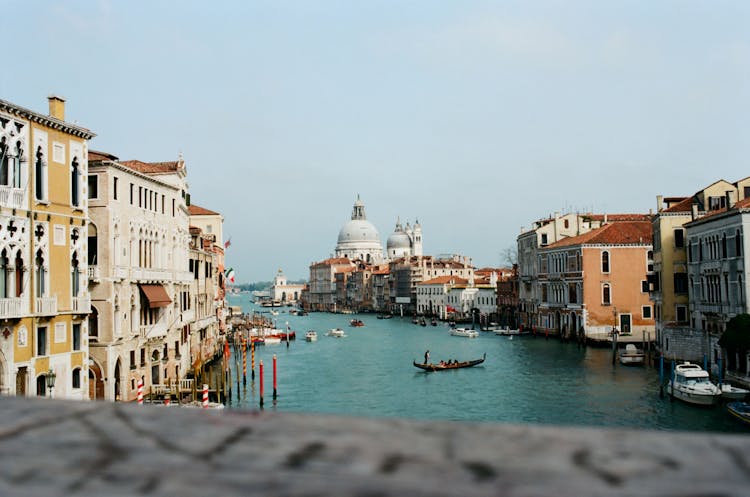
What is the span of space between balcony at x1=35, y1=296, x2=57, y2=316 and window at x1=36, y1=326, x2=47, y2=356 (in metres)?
0.31

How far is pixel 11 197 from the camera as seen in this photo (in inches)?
516

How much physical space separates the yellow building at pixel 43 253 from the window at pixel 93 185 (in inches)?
50.5

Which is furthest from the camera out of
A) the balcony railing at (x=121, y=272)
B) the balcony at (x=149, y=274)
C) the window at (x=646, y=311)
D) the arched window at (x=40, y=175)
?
the window at (x=646, y=311)

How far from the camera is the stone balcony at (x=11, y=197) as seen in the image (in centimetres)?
1289

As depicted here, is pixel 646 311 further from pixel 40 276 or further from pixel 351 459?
pixel 351 459

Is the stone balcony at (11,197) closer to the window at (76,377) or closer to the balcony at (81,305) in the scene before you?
the balcony at (81,305)

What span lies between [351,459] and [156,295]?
1893 centimetres

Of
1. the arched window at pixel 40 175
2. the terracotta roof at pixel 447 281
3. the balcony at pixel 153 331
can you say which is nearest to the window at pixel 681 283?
the balcony at pixel 153 331

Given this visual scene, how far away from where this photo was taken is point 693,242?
24.1 m

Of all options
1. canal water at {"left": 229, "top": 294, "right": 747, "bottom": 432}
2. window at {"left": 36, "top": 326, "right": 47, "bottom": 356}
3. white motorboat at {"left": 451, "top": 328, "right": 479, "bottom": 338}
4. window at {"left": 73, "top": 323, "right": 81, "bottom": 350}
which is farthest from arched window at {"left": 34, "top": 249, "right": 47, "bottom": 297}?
white motorboat at {"left": 451, "top": 328, "right": 479, "bottom": 338}

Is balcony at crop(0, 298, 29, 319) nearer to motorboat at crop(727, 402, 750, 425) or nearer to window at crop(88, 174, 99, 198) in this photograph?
window at crop(88, 174, 99, 198)

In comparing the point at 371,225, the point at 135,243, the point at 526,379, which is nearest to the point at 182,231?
the point at 135,243

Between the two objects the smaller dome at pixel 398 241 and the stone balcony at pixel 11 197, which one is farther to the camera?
the smaller dome at pixel 398 241

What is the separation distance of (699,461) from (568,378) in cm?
2575
